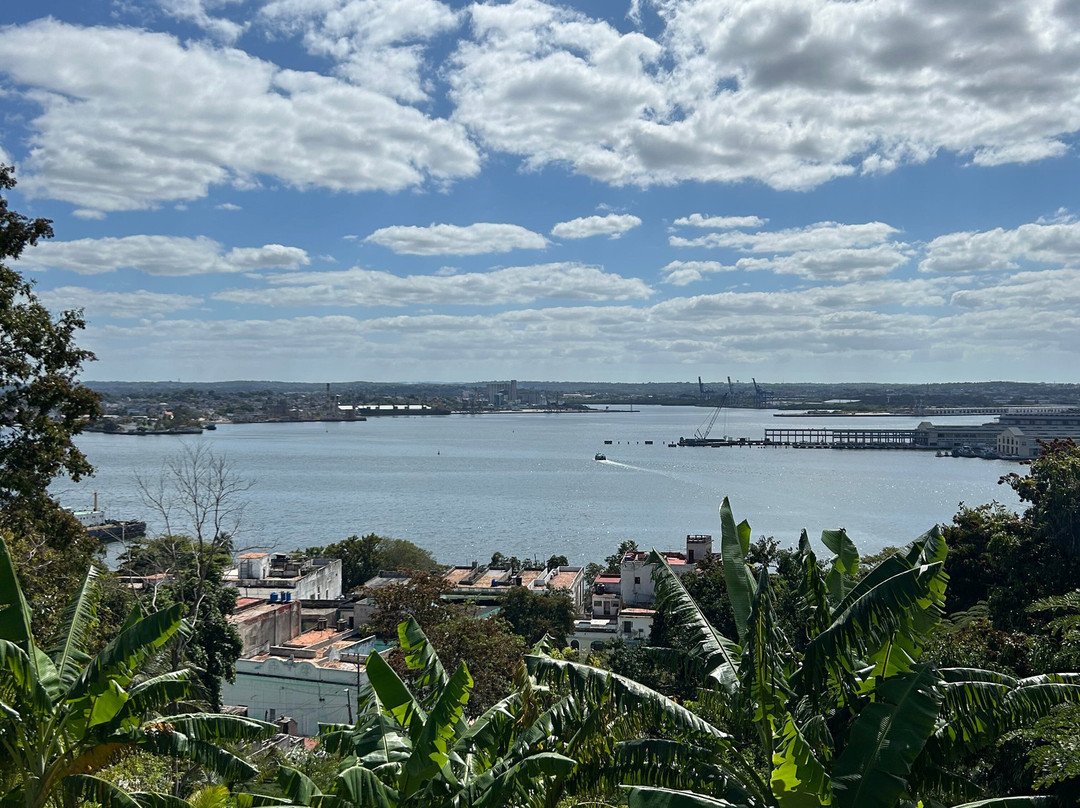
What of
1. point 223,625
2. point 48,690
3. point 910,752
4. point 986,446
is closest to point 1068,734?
point 910,752

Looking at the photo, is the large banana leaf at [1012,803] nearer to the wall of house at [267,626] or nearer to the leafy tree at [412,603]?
the leafy tree at [412,603]

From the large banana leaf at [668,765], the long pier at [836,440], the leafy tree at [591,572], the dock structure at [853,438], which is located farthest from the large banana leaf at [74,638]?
the dock structure at [853,438]

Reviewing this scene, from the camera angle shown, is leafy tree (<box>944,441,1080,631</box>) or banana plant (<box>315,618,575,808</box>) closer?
banana plant (<box>315,618,575,808</box>)

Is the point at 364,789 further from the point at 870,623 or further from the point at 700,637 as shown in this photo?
the point at 870,623

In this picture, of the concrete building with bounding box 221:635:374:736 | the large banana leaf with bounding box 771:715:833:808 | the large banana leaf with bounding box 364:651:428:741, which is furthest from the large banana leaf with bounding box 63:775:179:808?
the concrete building with bounding box 221:635:374:736

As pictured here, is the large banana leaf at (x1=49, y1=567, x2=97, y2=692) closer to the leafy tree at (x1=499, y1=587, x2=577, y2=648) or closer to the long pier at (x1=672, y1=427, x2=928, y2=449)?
the leafy tree at (x1=499, y1=587, x2=577, y2=648)

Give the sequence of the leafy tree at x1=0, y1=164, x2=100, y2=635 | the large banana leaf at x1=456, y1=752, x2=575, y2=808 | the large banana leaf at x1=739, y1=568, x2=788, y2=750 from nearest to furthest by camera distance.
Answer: the large banana leaf at x1=739, y1=568, x2=788, y2=750 → the large banana leaf at x1=456, y1=752, x2=575, y2=808 → the leafy tree at x1=0, y1=164, x2=100, y2=635

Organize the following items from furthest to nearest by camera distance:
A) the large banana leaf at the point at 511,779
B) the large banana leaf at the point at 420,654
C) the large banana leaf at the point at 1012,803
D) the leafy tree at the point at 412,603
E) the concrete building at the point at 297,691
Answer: the concrete building at the point at 297,691 → the leafy tree at the point at 412,603 → the large banana leaf at the point at 420,654 → the large banana leaf at the point at 511,779 → the large banana leaf at the point at 1012,803
